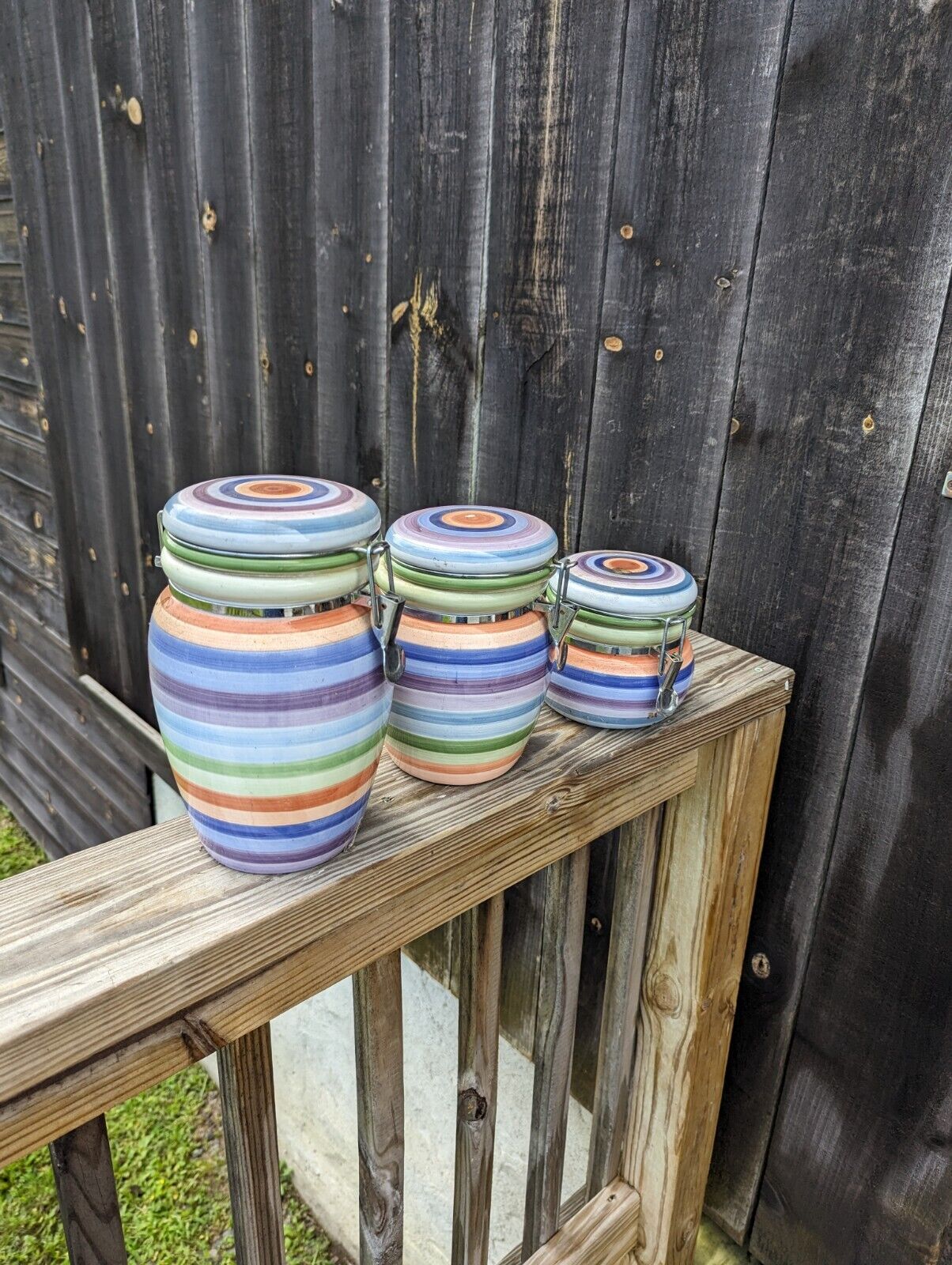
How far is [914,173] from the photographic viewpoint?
0.77m

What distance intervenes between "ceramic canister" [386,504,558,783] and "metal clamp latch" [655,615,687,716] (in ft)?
0.46

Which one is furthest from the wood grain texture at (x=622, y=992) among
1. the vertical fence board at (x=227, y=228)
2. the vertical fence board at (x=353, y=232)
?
the vertical fence board at (x=227, y=228)

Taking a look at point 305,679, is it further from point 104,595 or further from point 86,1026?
point 104,595

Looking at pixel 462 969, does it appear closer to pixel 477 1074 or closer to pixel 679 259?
pixel 477 1074

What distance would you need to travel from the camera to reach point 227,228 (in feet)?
5.14

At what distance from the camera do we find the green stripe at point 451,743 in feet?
2.27

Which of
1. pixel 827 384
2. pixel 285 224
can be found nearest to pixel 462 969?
pixel 827 384

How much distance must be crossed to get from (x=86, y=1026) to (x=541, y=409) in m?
0.88

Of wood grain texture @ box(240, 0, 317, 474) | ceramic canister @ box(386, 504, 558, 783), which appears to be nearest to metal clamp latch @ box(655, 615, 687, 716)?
ceramic canister @ box(386, 504, 558, 783)

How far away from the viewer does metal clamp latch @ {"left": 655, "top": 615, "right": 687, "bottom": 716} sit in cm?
80

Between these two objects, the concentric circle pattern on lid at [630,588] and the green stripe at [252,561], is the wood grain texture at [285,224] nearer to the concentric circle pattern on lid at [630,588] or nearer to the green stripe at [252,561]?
the concentric circle pattern on lid at [630,588]

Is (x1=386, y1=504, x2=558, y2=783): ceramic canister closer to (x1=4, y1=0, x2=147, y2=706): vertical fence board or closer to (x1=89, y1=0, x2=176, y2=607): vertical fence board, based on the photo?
(x1=89, y1=0, x2=176, y2=607): vertical fence board

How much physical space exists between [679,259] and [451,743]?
0.61 m

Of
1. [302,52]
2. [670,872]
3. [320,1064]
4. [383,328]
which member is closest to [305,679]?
[670,872]
